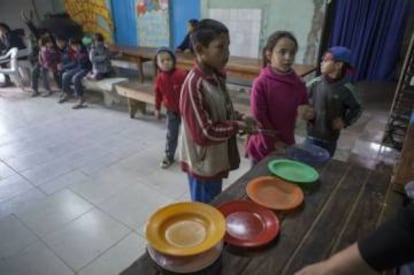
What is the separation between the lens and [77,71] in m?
4.86

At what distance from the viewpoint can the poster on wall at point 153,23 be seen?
5.11 m

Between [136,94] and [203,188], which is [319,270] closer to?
[203,188]

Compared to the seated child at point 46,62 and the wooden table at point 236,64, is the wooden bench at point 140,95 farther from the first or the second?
the seated child at point 46,62

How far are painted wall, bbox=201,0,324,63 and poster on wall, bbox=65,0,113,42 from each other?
2917 millimetres

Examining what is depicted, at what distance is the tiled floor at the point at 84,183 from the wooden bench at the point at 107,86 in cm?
40

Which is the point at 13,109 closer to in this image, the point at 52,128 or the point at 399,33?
the point at 52,128

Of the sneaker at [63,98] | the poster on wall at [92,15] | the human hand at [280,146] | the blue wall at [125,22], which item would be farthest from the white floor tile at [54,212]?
the poster on wall at [92,15]

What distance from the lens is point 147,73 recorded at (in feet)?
19.1

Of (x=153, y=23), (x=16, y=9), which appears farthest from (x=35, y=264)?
(x=16, y=9)

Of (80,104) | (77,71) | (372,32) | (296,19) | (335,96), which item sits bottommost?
(80,104)

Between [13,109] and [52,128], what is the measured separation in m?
1.24

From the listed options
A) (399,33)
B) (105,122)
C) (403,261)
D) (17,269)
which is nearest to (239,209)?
(403,261)

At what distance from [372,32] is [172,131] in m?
3.22

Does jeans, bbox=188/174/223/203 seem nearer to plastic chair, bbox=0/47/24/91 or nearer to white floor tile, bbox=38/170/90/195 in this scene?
white floor tile, bbox=38/170/90/195
